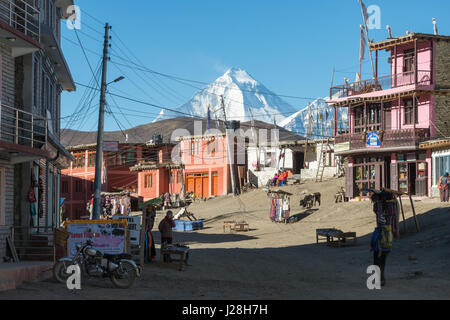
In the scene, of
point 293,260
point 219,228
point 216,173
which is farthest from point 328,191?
point 293,260

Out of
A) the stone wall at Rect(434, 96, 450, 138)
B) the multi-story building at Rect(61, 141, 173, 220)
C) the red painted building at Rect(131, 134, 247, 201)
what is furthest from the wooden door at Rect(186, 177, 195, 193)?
the stone wall at Rect(434, 96, 450, 138)

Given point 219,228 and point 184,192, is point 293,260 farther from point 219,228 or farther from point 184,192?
point 184,192

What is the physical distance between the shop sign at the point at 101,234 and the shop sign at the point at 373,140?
26393 mm

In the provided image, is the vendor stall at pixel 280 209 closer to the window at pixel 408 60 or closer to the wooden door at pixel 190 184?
the window at pixel 408 60

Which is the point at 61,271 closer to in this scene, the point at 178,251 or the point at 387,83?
the point at 178,251

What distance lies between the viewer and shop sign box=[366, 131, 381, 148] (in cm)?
3897

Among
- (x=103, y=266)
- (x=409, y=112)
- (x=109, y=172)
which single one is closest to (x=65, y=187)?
(x=109, y=172)

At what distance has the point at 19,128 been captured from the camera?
16.2 m

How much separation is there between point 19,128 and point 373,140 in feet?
89.9

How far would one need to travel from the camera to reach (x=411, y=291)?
12.8m

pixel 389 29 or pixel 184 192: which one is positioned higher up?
pixel 389 29

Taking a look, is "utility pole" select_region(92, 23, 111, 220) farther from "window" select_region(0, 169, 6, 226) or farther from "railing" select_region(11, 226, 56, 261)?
"window" select_region(0, 169, 6, 226)

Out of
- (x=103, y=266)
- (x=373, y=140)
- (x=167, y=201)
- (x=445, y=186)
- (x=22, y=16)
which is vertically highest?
(x=22, y=16)
